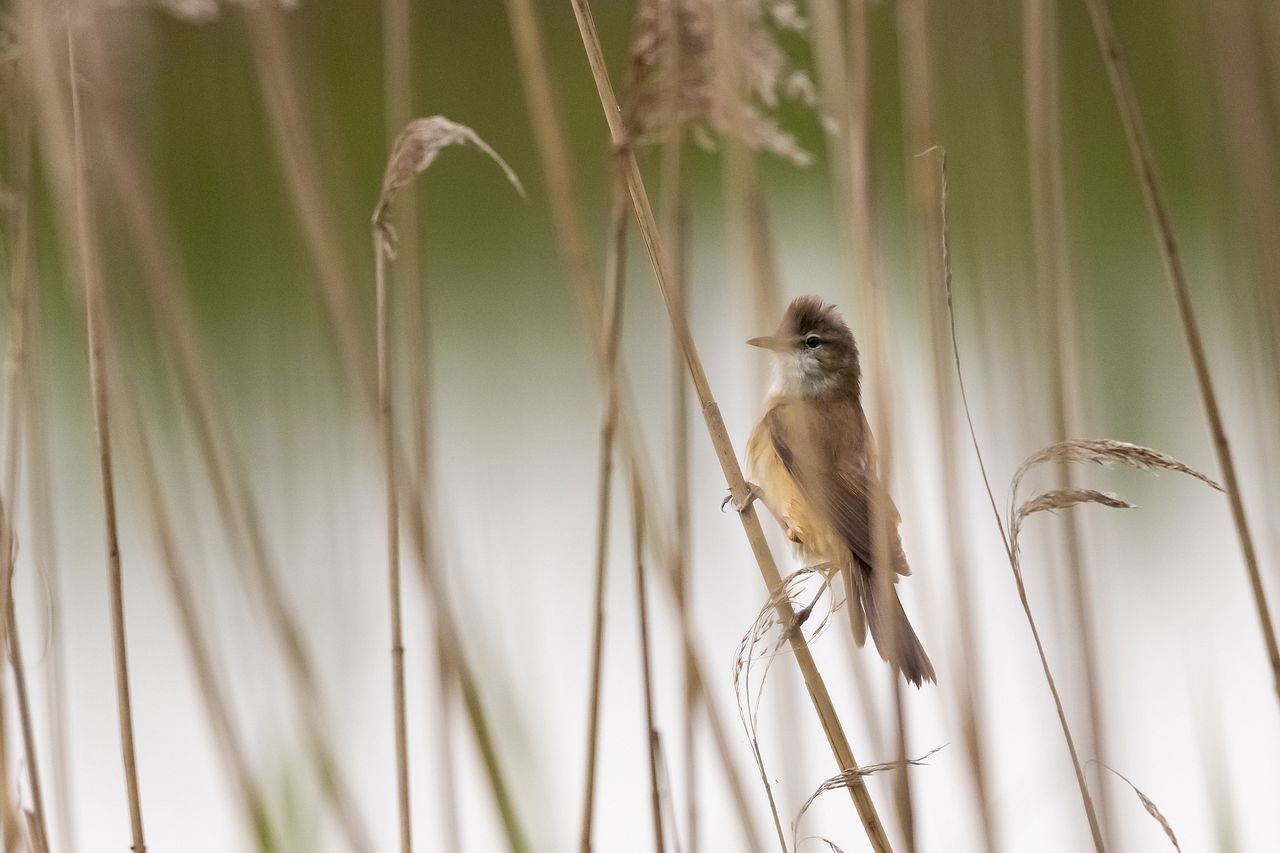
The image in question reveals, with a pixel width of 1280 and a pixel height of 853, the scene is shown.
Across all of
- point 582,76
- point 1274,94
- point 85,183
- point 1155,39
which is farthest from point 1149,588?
point 85,183

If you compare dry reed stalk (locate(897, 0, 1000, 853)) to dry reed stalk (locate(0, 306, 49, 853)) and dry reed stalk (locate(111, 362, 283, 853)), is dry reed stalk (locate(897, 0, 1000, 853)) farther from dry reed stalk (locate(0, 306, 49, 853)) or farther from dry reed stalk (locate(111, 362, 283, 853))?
dry reed stalk (locate(0, 306, 49, 853))

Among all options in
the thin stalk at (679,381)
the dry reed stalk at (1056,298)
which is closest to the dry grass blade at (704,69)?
the thin stalk at (679,381)

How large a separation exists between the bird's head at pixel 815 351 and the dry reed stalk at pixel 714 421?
1.23 metres

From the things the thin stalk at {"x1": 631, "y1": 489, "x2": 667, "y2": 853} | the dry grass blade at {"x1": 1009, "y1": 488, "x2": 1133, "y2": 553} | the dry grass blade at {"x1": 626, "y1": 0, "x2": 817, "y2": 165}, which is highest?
the dry grass blade at {"x1": 626, "y1": 0, "x2": 817, "y2": 165}

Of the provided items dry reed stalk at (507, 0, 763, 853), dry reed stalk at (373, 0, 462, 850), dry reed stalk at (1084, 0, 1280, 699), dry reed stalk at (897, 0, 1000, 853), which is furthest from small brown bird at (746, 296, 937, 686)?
dry reed stalk at (373, 0, 462, 850)

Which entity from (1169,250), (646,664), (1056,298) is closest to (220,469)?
(646,664)

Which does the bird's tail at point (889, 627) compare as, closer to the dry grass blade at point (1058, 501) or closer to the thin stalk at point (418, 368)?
the dry grass blade at point (1058, 501)

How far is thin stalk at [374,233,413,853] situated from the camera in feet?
5.90

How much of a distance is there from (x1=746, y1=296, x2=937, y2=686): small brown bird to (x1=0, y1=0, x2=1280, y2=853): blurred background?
0.10 metres

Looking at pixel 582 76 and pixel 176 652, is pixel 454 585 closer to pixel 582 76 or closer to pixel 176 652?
pixel 176 652

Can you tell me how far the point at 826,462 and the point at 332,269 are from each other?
1152 mm

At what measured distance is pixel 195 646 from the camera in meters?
2.06

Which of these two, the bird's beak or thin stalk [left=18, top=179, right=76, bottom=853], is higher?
the bird's beak

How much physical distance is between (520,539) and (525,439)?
227 centimetres
